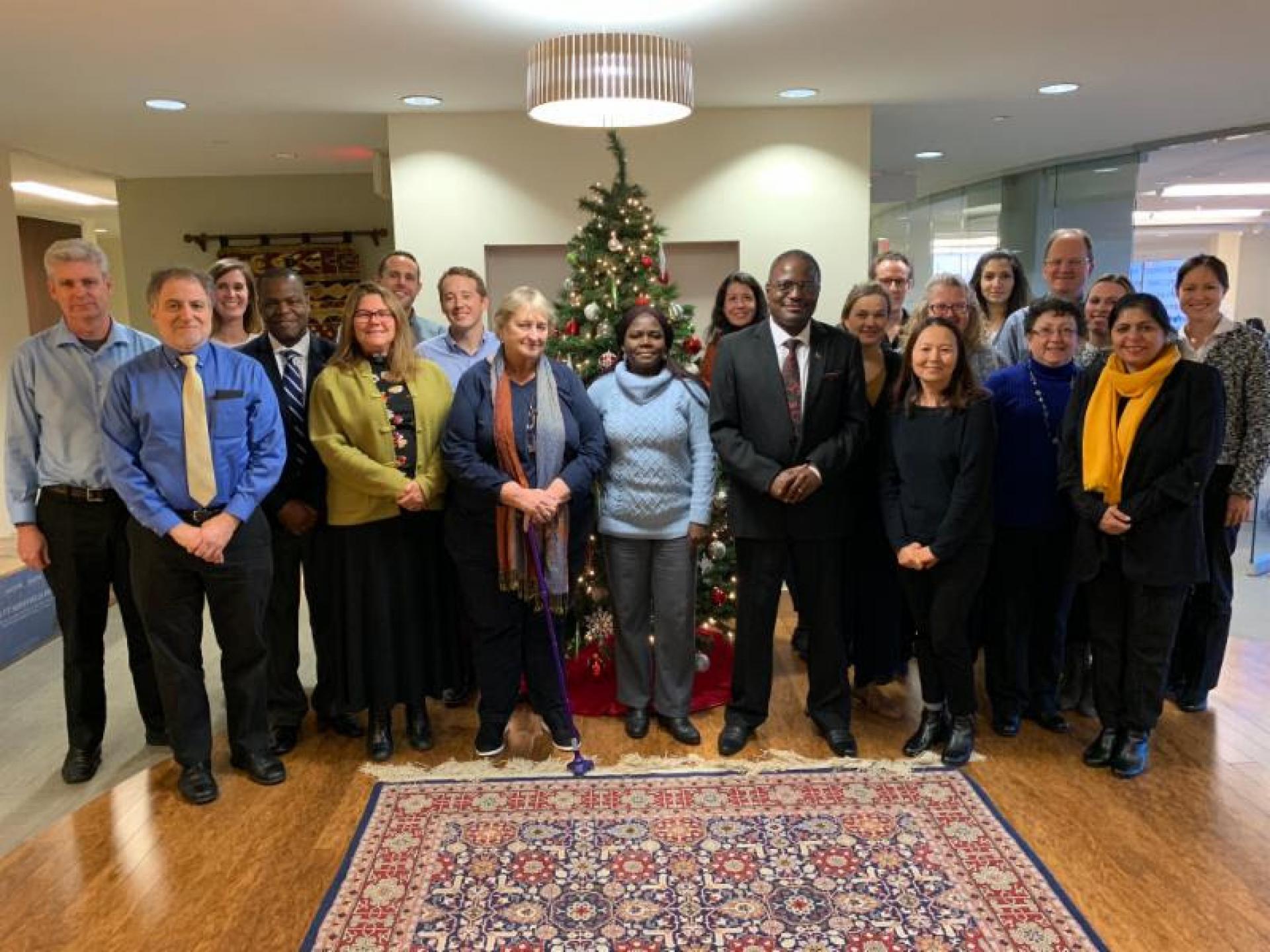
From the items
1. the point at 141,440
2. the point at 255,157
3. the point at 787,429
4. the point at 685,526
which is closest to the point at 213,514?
the point at 141,440

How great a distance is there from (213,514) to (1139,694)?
2.95 meters

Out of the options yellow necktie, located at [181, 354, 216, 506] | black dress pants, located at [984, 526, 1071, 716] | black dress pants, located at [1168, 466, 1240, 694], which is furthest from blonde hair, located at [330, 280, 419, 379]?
black dress pants, located at [1168, 466, 1240, 694]

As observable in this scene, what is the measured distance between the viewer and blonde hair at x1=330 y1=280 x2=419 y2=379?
2896mm

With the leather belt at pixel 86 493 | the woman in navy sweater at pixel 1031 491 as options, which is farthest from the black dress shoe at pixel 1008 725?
the leather belt at pixel 86 493

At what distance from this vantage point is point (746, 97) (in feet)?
17.2

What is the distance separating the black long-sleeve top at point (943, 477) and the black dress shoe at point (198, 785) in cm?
234

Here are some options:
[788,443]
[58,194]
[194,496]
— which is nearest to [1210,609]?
[788,443]

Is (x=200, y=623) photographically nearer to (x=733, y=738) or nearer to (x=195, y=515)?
(x=195, y=515)

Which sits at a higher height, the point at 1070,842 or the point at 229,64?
the point at 229,64

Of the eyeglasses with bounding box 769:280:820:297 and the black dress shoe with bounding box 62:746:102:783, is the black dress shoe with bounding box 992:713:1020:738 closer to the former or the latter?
the eyeglasses with bounding box 769:280:820:297

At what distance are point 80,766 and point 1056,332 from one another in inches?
142

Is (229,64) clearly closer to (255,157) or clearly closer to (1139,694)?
(255,157)

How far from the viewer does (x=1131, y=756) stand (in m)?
2.92

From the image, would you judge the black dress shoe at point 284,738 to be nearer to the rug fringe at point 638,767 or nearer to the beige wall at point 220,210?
the rug fringe at point 638,767
